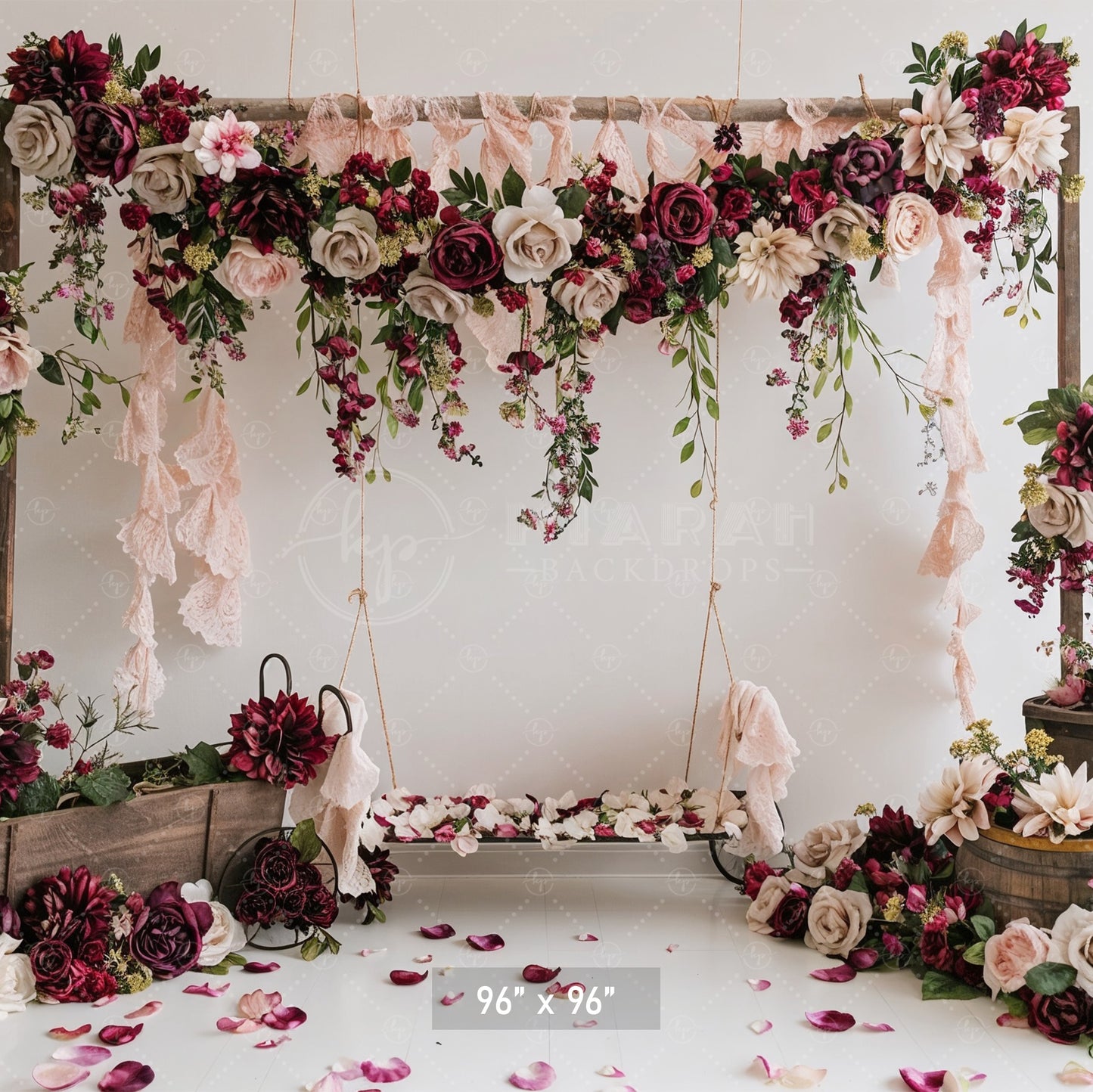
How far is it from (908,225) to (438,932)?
5.99ft

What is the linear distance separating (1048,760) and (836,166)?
1.28 meters

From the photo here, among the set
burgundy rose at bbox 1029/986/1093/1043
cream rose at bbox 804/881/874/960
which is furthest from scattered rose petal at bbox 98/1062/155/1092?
burgundy rose at bbox 1029/986/1093/1043

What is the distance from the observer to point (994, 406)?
8.66ft

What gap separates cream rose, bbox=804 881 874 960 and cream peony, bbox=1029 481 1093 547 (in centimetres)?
88

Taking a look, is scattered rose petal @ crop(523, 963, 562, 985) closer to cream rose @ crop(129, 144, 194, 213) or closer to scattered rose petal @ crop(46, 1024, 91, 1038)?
scattered rose petal @ crop(46, 1024, 91, 1038)

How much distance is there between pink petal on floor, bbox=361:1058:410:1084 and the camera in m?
1.62

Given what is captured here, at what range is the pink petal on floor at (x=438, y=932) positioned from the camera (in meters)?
2.19

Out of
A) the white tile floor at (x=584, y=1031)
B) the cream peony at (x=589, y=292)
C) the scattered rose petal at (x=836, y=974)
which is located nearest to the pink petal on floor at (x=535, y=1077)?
the white tile floor at (x=584, y=1031)

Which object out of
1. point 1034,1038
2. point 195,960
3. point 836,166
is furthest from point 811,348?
point 195,960

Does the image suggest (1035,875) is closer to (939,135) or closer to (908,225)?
(908,225)

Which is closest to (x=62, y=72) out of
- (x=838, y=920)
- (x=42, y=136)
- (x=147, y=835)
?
(x=42, y=136)

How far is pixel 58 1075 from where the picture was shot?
160cm

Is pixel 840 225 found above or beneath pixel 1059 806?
above

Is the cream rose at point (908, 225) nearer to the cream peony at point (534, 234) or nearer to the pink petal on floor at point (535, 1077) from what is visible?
the cream peony at point (534, 234)
